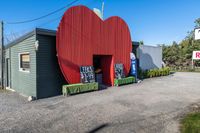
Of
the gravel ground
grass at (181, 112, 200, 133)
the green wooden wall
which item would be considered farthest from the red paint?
grass at (181, 112, 200, 133)

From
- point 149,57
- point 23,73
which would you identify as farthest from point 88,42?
point 149,57

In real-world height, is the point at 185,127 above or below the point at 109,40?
below

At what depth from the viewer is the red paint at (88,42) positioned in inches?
400

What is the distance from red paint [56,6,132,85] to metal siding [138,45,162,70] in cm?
432

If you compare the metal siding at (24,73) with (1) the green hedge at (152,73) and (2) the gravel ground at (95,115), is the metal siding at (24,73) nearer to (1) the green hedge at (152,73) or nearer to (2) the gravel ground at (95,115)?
(2) the gravel ground at (95,115)

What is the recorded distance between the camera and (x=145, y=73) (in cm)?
1769

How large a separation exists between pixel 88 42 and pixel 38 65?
11.7ft

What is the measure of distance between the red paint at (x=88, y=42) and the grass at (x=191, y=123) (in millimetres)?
6480

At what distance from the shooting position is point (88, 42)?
1139cm

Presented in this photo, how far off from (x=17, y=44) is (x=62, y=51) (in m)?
3.37

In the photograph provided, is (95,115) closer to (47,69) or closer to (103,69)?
(47,69)

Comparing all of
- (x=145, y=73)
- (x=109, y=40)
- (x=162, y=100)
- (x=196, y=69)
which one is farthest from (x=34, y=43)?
(x=196, y=69)

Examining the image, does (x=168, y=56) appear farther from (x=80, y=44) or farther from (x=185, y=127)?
(x=185, y=127)

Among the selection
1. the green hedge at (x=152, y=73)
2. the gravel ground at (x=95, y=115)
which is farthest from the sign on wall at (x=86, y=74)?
the green hedge at (x=152, y=73)
